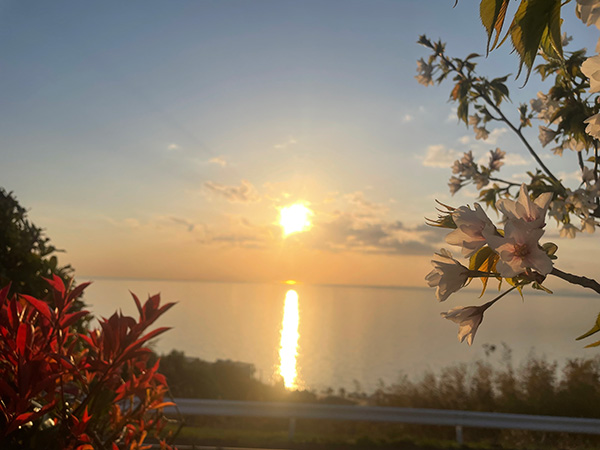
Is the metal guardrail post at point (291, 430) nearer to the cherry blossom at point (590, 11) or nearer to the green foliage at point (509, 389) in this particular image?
the green foliage at point (509, 389)

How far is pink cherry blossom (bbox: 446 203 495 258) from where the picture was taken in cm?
101

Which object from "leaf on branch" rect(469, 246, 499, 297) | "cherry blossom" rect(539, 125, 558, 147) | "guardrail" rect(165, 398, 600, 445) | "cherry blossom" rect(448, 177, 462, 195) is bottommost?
"guardrail" rect(165, 398, 600, 445)

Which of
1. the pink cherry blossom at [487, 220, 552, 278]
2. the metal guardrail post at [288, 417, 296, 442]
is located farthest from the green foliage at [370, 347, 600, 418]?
the pink cherry blossom at [487, 220, 552, 278]

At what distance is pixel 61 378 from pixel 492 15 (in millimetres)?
1421

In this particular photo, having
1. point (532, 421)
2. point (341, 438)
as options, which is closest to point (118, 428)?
point (341, 438)

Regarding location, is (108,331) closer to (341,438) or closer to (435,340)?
(341,438)

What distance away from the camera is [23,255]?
4.02 m

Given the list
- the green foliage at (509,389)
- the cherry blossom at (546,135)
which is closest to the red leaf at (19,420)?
the cherry blossom at (546,135)

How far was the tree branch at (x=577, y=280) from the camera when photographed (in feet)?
3.32

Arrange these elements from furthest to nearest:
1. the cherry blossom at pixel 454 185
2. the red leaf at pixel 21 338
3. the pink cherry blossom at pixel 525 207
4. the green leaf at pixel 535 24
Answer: the cherry blossom at pixel 454 185
the red leaf at pixel 21 338
the pink cherry blossom at pixel 525 207
the green leaf at pixel 535 24

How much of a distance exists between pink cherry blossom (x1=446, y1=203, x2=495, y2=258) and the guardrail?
22.7 ft

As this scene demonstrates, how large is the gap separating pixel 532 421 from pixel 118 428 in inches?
287

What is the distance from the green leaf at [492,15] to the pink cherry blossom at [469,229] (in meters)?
0.33

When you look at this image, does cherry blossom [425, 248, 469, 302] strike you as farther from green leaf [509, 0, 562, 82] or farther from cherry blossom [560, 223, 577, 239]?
cherry blossom [560, 223, 577, 239]
